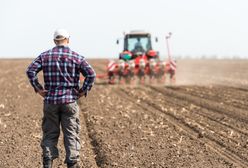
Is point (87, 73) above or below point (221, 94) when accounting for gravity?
above

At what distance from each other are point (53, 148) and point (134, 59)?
1596 cm

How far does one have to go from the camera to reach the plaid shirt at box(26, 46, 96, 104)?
5672 millimetres

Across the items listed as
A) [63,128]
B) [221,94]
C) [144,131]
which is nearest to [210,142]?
[144,131]

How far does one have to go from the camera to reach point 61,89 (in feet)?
18.6

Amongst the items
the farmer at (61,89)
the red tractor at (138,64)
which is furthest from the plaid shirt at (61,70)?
the red tractor at (138,64)

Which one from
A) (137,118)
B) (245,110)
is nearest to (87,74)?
(137,118)

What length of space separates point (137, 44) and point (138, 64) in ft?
6.35

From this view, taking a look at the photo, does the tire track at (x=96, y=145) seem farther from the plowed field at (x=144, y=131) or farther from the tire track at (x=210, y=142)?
the tire track at (x=210, y=142)

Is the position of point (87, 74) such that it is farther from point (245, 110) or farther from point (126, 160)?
point (245, 110)

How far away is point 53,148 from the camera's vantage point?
5824 mm

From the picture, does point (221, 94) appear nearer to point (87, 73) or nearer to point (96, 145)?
point (96, 145)

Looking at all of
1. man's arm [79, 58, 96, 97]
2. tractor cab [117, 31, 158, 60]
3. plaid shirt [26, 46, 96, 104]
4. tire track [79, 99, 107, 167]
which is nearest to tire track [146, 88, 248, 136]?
tire track [79, 99, 107, 167]

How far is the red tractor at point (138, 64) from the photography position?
20938mm

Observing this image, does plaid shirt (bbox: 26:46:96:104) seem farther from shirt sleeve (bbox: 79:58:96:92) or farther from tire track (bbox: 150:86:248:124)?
tire track (bbox: 150:86:248:124)
